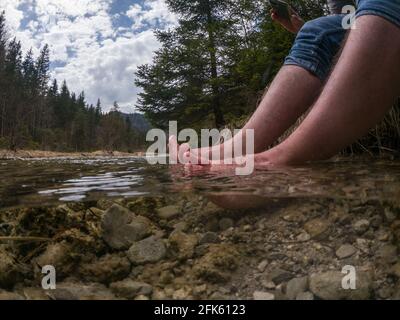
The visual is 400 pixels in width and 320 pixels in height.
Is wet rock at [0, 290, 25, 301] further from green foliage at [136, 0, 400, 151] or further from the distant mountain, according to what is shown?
the distant mountain

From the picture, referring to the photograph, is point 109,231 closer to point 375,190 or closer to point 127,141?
point 375,190

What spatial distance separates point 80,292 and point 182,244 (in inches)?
10.0

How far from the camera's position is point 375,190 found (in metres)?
0.97

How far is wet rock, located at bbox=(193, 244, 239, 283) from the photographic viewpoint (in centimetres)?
72

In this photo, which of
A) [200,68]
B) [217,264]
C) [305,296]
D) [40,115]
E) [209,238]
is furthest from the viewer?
[40,115]

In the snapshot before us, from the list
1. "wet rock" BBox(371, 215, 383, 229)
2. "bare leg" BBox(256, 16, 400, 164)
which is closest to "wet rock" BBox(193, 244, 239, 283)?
"wet rock" BBox(371, 215, 383, 229)

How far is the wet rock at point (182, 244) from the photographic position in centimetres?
81

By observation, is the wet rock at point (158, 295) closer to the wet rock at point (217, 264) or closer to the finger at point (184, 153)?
the wet rock at point (217, 264)

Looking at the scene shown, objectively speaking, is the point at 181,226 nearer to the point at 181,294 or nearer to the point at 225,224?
the point at 225,224

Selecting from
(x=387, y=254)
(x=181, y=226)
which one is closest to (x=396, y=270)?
(x=387, y=254)

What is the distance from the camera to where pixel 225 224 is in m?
0.88

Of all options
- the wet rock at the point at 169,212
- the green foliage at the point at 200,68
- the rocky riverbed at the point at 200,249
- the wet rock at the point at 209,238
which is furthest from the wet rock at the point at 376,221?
the green foliage at the point at 200,68

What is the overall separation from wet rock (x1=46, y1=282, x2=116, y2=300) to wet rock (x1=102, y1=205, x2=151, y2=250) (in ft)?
0.46

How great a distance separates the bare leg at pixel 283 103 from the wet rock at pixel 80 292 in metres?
0.91
